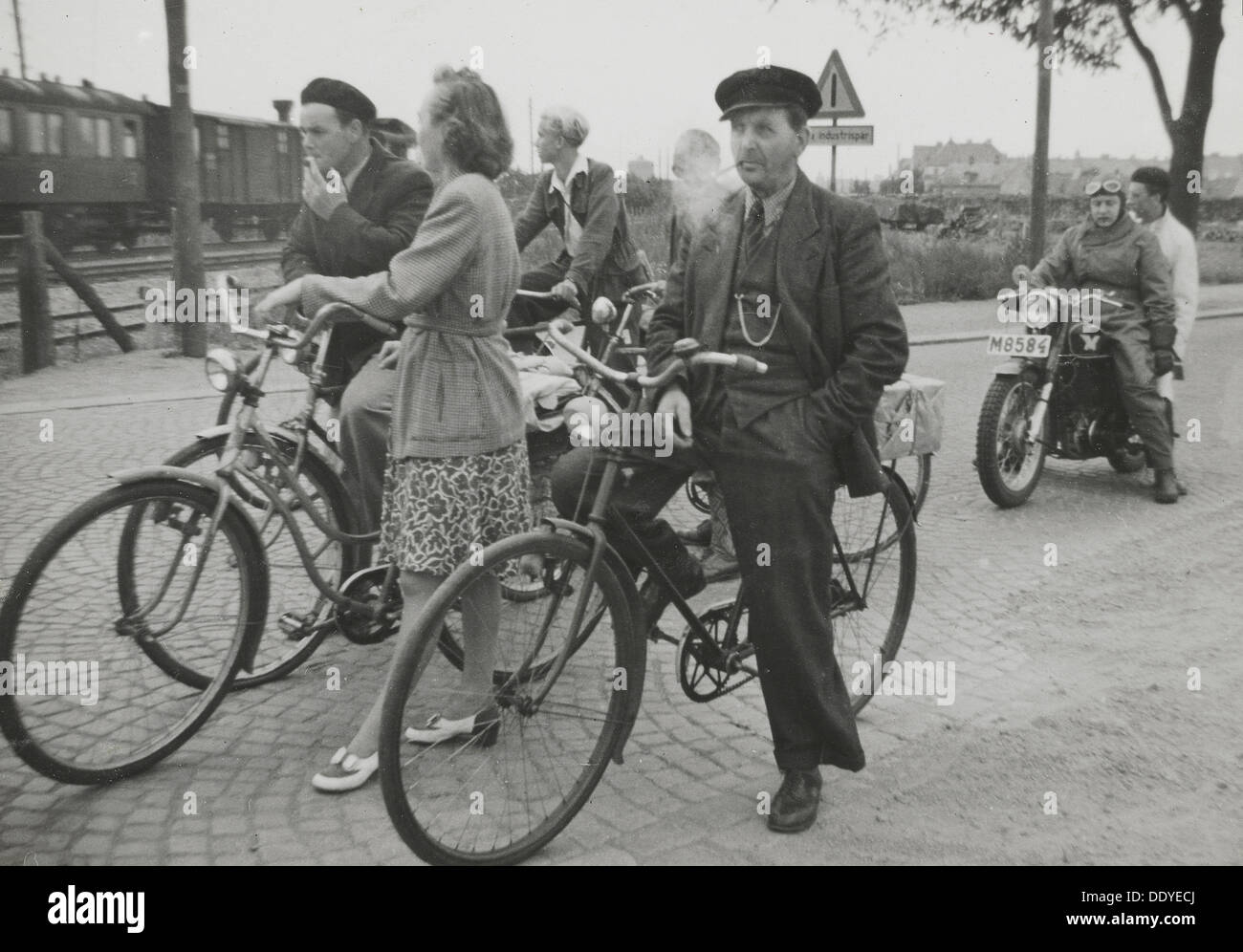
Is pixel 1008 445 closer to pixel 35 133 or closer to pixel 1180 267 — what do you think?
pixel 1180 267

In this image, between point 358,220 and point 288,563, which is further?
point 358,220

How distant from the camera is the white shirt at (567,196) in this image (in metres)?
6.48

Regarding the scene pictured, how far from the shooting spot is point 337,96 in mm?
4090

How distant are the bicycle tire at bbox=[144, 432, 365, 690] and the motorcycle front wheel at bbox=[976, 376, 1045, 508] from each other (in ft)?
13.0

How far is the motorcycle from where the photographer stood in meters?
6.97

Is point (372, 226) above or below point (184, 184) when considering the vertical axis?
below

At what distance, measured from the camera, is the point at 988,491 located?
6.87 metres

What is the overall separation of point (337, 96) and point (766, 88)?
1.62 metres

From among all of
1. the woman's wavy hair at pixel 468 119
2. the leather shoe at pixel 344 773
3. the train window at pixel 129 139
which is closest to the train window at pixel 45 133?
the train window at pixel 129 139

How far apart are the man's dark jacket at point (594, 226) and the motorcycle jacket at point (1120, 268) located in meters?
2.58

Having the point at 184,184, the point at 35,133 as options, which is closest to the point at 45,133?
the point at 35,133

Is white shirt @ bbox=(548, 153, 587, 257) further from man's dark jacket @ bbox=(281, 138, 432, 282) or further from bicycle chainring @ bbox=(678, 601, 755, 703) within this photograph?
bicycle chainring @ bbox=(678, 601, 755, 703)

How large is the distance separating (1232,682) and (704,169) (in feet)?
11.6
